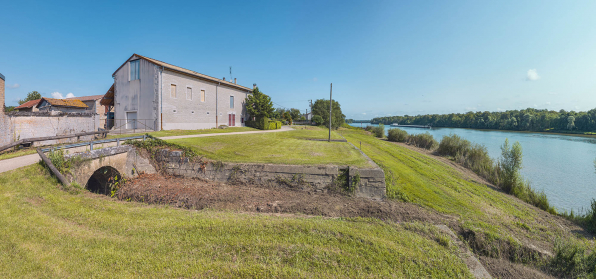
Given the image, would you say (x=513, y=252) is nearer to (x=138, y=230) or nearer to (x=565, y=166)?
(x=138, y=230)

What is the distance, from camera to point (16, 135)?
1082 cm

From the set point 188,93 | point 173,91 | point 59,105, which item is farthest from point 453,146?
point 59,105

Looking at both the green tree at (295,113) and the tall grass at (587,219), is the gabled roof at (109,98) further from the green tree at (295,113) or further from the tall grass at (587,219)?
the green tree at (295,113)

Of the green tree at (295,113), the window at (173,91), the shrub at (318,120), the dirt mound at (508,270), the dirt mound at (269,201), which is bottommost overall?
the dirt mound at (508,270)

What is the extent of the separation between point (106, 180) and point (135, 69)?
15044 mm

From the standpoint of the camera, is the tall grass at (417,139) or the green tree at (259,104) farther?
the green tree at (259,104)

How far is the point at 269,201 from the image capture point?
6504mm

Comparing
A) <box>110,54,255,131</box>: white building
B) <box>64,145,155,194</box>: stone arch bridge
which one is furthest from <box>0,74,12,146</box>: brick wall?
<box>110,54,255,131</box>: white building

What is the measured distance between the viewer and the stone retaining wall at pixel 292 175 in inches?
282

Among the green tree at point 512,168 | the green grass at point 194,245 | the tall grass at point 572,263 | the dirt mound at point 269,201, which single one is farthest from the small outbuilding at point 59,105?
the green tree at point 512,168

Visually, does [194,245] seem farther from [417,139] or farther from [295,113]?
[295,113]

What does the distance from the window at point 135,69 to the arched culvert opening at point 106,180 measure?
552 inches

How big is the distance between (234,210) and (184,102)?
1825 centimetres

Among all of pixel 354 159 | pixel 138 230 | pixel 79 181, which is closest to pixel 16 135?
pixel 79 181
